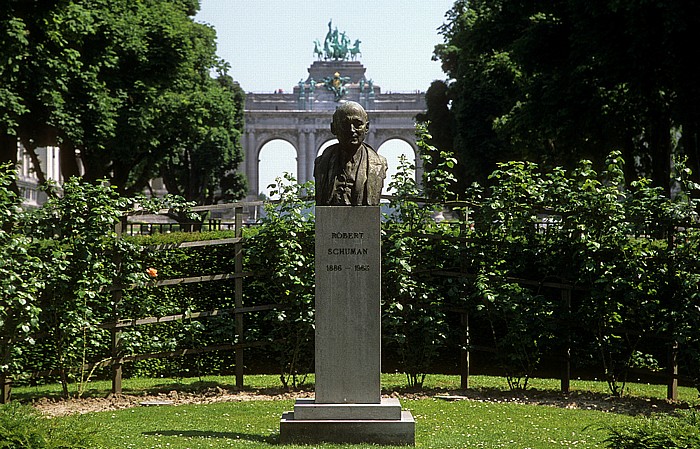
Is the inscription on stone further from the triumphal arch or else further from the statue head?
the triumphal arch

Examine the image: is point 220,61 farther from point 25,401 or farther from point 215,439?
point 215,439

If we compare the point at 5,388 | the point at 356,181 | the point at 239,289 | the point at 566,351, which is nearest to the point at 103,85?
the point at 239,289

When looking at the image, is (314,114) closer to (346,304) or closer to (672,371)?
(672,371)

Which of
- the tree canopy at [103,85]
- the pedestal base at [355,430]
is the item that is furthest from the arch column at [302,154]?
the pedestal base at [355,430]

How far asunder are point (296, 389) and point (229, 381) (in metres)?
1.29

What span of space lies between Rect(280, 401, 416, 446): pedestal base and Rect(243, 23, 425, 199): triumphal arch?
321 ft

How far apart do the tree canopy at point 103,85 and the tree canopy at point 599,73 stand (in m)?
10.1

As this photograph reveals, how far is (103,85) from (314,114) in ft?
264

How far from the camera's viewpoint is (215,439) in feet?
29.2

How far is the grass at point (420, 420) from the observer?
886 cm

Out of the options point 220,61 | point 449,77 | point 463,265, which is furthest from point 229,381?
point 449,77

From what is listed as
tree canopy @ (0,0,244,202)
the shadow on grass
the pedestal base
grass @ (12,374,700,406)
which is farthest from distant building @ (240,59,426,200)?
the pedestal base

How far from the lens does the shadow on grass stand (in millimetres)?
8962

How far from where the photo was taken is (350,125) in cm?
914
